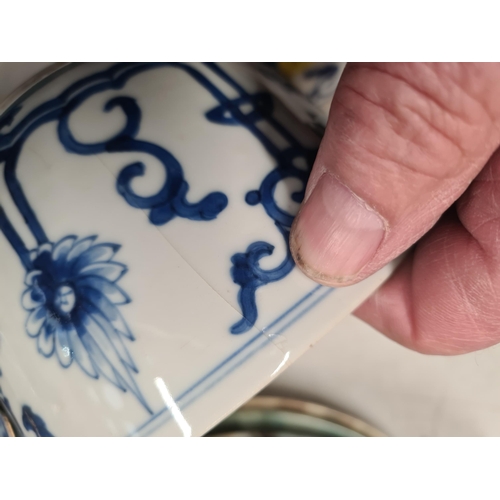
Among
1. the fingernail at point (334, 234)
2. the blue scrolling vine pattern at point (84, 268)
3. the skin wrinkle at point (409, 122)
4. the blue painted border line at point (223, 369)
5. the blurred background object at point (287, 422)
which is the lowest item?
the blurred background object at point (287, 422)

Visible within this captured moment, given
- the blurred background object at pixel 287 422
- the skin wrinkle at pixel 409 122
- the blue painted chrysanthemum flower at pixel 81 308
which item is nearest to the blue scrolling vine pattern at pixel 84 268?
the blue painted chrysanthemum flower at pixel 81 308

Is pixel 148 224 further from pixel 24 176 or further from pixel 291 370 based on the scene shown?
pixel 291 370

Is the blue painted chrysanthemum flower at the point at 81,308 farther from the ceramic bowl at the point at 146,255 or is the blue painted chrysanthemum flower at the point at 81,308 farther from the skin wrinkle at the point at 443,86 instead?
the skin wrinkle at the point at 443,86

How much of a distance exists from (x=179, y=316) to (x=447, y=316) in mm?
330

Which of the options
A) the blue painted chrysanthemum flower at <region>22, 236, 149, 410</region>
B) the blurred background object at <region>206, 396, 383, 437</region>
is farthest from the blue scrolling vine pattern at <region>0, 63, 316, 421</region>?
the blurred background object at <region>206, 396, 383, 437</region>

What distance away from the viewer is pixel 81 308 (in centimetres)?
27

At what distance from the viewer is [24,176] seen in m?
0.29

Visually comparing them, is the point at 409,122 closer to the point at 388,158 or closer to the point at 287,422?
the point at 388,158

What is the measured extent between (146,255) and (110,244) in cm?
2

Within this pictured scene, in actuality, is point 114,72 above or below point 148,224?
above

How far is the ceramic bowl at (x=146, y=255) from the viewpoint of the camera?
0.85 ft

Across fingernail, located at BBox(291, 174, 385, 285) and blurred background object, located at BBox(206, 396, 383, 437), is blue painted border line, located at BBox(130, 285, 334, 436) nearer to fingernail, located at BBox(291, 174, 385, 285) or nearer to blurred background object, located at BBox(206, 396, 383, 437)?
fingernail, located at BBox(291, 174, 385, 285)

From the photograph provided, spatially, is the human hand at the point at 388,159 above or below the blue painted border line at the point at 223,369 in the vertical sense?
above
